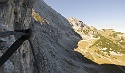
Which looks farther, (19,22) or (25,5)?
(25,5)

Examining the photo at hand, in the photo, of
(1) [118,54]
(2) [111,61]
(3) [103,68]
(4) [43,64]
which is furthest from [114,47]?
(4) [43,64]

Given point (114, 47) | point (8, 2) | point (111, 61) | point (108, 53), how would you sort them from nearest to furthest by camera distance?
point (8, 2) → point (111, 61) → point (108, 53) → point (114, 47)

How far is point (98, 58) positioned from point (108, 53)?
25.3 metres

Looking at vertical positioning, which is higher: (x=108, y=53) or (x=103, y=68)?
(x=108, y=53)

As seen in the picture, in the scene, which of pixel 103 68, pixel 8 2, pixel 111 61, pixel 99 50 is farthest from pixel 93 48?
pixel 8 2

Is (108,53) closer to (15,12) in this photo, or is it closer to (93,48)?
(93,48)

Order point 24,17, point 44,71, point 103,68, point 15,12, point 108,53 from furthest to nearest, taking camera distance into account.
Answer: point 108,53 < point 103,68 < point 44,71 < point 24,17 < point 15,12

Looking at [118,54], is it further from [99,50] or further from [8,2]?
[8,2]

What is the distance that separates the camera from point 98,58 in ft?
518

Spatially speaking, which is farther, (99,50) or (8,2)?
(99,50)

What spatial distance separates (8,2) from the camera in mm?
38562

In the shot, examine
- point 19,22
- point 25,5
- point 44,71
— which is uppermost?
point 25,5

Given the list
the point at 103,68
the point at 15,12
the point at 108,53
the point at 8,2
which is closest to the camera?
the point at 8,2

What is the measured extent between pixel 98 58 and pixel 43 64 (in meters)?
90.3
